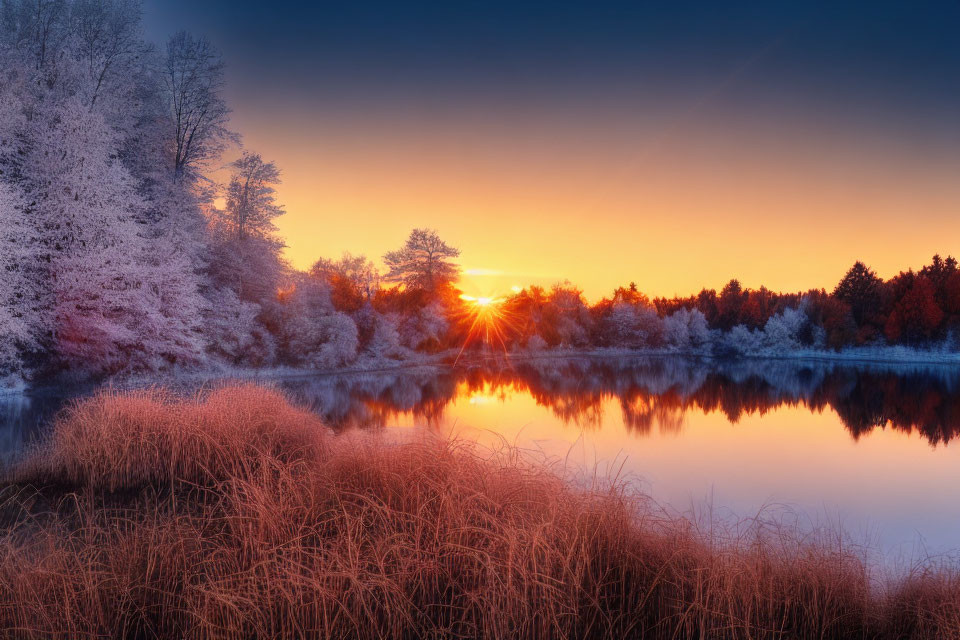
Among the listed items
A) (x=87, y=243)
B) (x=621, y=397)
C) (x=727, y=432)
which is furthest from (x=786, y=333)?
(x=87, y=243)

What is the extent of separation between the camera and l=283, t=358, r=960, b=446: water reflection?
16.5 meters

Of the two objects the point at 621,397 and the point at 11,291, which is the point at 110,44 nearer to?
the point at 11,291

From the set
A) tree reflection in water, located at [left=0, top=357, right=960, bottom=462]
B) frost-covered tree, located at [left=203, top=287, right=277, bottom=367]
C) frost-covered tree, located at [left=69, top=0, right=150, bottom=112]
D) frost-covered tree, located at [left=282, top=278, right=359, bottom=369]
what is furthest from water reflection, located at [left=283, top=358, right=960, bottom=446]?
frost-covered tree, located at [left=69, top=0, right=150, bottom=112]

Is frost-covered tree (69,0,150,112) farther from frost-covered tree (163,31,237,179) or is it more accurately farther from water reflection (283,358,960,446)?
water reflection (283,358,960,446)

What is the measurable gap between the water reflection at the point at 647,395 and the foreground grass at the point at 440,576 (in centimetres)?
947

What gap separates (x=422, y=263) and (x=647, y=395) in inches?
1161

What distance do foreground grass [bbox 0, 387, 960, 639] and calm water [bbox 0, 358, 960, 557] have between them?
3.36 metres

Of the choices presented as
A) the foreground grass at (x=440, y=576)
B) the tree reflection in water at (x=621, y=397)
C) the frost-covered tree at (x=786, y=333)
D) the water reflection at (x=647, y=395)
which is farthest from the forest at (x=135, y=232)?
→ the frost-covered tree at (x=786, y=333)

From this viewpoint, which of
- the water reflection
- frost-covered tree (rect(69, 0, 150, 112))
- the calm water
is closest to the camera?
the calm water

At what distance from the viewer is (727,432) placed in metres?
14.8

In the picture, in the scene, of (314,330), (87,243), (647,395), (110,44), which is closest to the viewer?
(87,243)

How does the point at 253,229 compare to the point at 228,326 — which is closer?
the point at 228,326

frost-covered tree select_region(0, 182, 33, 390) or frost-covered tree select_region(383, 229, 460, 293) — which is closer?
frost-covered tree select_region(0, 182, 33, 390)

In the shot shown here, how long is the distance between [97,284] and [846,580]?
22598 mm
